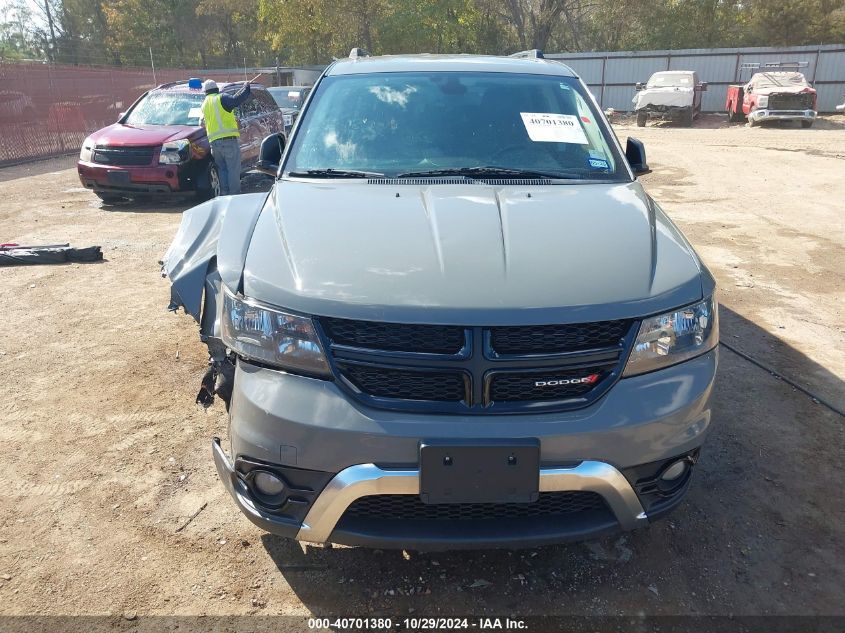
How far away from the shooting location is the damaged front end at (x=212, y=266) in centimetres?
256

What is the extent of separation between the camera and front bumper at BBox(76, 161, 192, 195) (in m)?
9.30

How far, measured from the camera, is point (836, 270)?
6.36 metres

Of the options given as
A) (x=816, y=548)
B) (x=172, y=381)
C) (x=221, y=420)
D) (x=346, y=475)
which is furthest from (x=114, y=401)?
(x=816, y=548)

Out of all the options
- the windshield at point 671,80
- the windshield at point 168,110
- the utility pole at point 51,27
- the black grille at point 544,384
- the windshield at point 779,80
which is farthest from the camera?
the utility pole at point 51,27

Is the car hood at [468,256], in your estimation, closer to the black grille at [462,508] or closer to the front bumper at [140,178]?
the black grille at [462,508]

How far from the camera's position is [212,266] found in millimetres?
3332

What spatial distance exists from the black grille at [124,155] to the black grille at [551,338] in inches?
340

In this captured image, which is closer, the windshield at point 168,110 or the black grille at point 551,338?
the black grille at point 551,338

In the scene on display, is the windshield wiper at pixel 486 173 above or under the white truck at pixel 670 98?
above

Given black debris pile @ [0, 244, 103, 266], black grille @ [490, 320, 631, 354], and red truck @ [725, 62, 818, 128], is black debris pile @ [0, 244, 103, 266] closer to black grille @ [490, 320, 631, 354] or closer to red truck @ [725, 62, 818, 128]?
black grille @ [490, 320, 631, 354]

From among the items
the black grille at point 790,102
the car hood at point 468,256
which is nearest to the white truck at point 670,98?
the black grille at point 790,102

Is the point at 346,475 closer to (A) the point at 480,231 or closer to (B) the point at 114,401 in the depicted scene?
(A) the point at 480,231

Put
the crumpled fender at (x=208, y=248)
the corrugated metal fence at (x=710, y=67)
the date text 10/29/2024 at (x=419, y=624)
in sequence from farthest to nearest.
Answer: the corrugated metal fence at (x=710, y=67)
the crumpled fender at (x=208, y=248)
the date text 10/29/2024 at (x=419, y=624)

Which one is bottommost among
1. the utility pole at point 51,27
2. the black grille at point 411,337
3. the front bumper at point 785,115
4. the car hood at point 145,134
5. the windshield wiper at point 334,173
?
the front bumper at point 785,115
